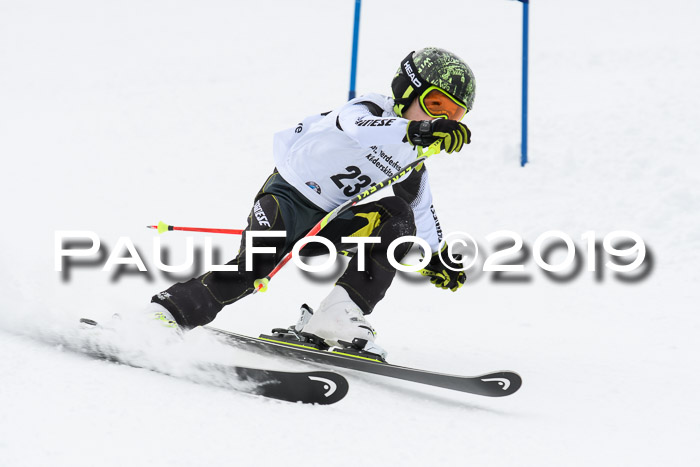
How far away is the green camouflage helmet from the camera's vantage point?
10.2 feet

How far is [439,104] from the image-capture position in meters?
3.16

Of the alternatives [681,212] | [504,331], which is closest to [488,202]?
[681,212]

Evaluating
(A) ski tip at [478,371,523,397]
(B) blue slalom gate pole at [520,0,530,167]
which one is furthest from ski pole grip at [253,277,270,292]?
(B) blue slalom gate pole at [520,0,530,167]

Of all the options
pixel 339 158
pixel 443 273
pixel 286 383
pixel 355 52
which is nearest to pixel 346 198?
pixel 339 158

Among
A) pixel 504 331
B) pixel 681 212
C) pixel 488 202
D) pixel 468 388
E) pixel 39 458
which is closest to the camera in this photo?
pixel 39 458

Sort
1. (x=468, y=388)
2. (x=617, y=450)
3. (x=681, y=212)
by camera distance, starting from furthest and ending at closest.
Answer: (x=681, y=212), (x=468, y=388), (x=617, y=450)

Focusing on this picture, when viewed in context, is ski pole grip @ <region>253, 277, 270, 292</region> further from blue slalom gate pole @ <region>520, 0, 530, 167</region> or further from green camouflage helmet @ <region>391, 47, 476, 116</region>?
blue slalom gate pole @ <region>520, 0, 530, 167</region>

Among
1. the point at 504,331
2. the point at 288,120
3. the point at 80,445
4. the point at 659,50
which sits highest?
the point at 659,50

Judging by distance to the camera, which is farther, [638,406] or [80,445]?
[638,406]

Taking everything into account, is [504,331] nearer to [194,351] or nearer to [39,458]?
[194,351]

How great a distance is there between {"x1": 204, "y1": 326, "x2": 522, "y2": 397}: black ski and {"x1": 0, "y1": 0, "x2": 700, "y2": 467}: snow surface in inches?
2.9

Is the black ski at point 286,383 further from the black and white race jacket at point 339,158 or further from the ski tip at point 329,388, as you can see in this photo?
the black and white race jacket at point 339,158

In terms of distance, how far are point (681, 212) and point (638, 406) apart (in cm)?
314

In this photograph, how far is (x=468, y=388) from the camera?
280cm
